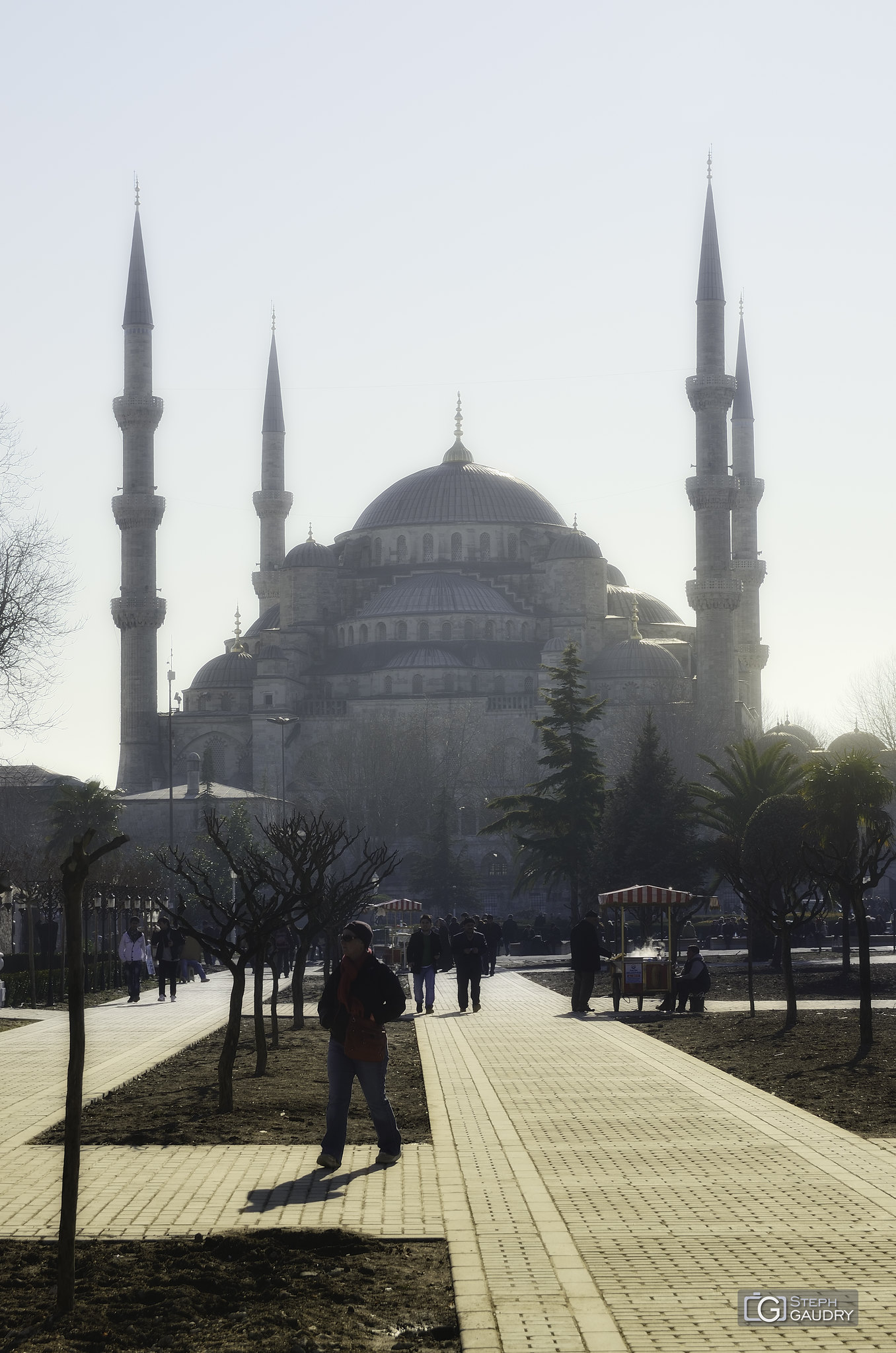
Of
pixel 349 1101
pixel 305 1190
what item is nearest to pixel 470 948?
pixel 349 1101

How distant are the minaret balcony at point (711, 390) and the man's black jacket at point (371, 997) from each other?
199 ft

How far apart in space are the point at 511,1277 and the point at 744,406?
81892 mm

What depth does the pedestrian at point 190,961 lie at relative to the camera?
95.3 ft

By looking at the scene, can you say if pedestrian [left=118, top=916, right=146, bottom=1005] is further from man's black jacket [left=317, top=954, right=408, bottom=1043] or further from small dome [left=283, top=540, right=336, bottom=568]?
small dome [left=283, top=540, right=336, bottom=568]

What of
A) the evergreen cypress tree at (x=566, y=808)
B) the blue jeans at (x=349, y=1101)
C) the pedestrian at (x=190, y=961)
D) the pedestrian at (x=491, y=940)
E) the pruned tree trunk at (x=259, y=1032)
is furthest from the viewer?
the evergreen cypress tree at (x=566, y=808)

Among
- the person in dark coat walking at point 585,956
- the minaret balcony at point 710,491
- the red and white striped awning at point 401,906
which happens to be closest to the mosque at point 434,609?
the minaret balcony at point 710,491

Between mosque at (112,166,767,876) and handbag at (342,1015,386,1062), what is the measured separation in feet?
193

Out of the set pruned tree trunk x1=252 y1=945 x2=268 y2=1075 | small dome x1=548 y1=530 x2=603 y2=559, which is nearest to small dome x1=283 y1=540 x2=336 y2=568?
small dome x1=548 y1=530 x2=603 y2=559

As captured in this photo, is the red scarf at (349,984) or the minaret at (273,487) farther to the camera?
the minaret at (273,487)

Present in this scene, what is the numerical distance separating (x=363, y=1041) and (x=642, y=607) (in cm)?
8035

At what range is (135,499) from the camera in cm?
7138

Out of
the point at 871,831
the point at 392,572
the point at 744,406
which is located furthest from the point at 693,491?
the point at 871,831

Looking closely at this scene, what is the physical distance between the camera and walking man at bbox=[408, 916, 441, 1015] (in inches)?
789

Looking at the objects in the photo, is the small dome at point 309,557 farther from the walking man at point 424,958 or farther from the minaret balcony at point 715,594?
the walking man at point 424,958
